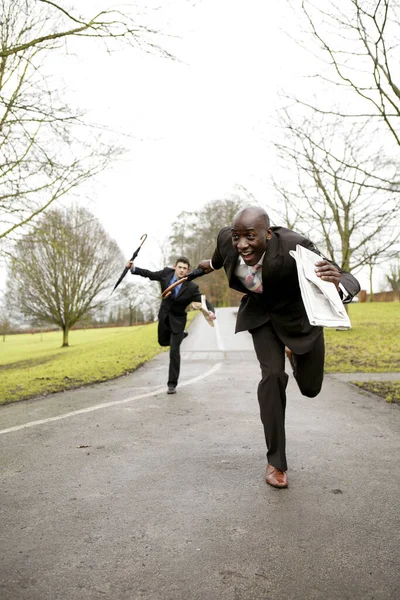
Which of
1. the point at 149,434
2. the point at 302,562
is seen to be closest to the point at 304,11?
the point at 149,434

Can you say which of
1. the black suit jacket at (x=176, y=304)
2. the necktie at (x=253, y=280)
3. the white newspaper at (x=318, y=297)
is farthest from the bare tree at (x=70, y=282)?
the white newspaper at (x=318, y=297)

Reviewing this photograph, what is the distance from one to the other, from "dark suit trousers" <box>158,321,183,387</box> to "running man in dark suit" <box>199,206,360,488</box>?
4090 millimetres

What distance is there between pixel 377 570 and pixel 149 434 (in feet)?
10.1

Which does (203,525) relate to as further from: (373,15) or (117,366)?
(117,366)

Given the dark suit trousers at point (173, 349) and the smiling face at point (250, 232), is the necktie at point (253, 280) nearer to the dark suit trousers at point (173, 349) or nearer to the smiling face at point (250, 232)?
the smiling face at point (250, 232)

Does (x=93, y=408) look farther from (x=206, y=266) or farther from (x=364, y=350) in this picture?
(x=364, y=350)

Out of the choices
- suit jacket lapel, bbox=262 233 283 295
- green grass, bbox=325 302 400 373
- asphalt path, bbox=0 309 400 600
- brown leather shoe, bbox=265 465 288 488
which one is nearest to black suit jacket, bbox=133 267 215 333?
asphalt path, bbox=0 309 400 600

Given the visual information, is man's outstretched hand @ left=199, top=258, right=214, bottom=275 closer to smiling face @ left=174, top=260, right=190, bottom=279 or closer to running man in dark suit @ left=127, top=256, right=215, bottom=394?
smiling face @ left=174, top=260, right=190, bottom=279

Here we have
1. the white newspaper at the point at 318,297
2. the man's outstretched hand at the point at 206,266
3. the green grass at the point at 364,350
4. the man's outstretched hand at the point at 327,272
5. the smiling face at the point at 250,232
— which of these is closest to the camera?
the white newspaper at the point at 318,297

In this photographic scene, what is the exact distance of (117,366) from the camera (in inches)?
461

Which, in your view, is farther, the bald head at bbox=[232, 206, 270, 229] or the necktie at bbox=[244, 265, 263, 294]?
the necktie at bbox=[244, 265, 263, 294]

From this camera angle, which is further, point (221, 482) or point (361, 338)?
point (361, 338)

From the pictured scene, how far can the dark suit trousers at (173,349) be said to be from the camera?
26.5ft

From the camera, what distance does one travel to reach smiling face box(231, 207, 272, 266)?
3564mm
